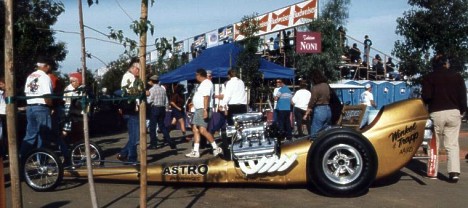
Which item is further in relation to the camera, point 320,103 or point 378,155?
point 320,103

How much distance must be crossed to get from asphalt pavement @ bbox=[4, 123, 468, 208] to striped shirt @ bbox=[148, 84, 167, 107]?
500 cm

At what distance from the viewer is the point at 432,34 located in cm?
2123

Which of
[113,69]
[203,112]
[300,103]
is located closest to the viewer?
[113,69]

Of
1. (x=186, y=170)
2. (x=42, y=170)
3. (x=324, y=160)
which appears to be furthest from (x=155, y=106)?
(x=324, y=160)

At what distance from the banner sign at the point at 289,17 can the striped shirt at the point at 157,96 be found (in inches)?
565

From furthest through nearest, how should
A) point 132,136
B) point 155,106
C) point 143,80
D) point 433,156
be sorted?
point 155,106, point 132,136, point 433,156, point 143,80

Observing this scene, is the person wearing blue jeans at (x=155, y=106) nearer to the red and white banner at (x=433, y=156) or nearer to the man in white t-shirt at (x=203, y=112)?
the man in white t-shirt at (x=203, y=112)

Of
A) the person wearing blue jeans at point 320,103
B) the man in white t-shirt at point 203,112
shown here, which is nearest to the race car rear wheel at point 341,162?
the person wearing blue jeans at point 320,103

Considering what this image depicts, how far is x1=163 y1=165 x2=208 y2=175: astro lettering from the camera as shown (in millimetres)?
7559

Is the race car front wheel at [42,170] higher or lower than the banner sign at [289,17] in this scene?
lower

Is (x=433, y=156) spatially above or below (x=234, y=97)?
below

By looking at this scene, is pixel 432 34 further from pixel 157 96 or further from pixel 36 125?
pixel 36 125

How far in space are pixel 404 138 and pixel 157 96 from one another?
6.86 metres

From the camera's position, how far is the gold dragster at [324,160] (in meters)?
7.18
